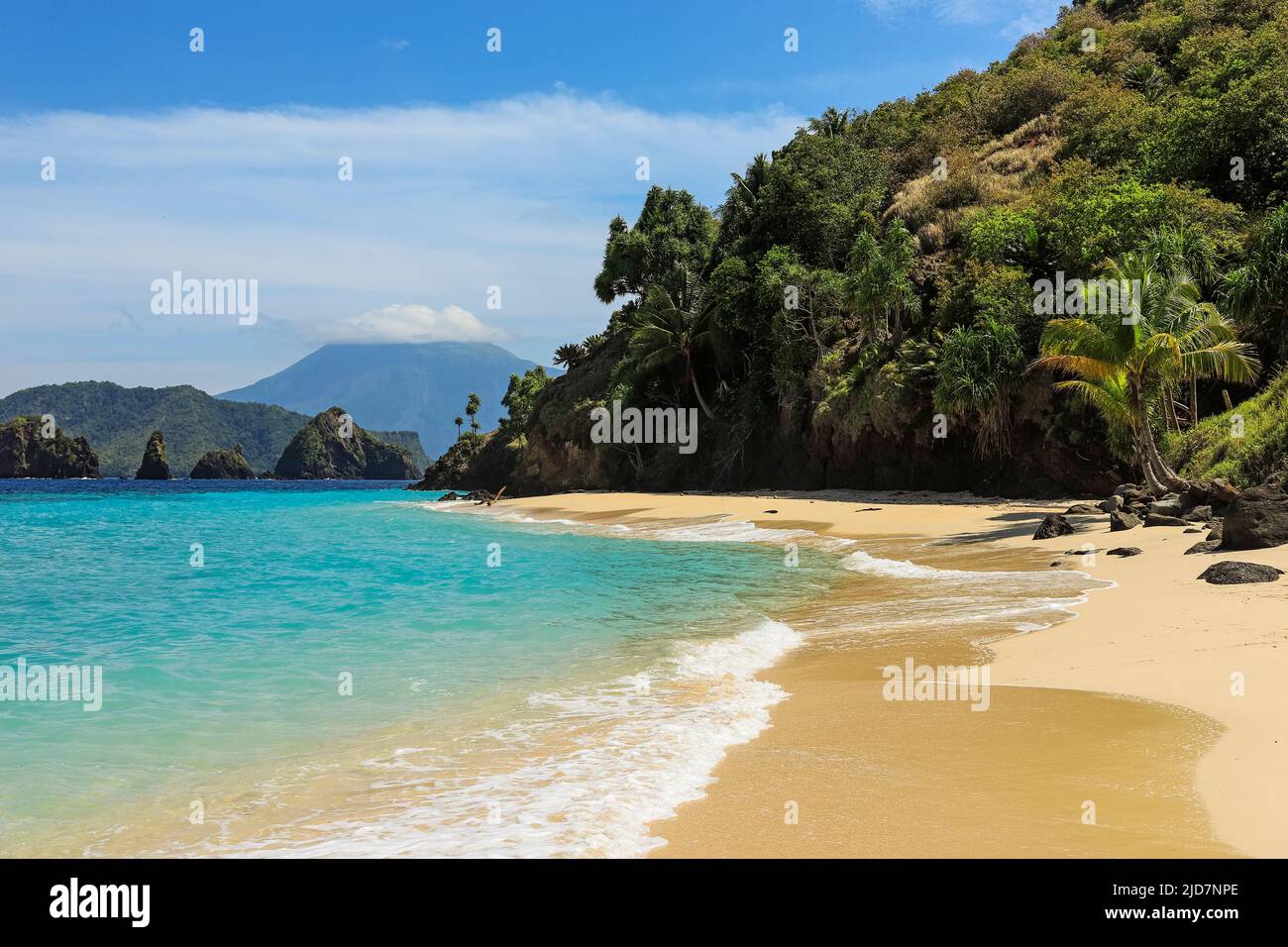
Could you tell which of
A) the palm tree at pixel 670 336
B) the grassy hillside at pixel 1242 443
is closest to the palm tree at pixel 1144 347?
the grassy hillside at pixel 1242 443

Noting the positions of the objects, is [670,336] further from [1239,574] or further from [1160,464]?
[1239,574]

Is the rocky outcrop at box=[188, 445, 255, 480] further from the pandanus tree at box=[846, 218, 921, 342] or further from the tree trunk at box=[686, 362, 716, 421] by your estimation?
the pandanus tree at box=[846, 218, 921, 342]

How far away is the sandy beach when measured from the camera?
4.19 m

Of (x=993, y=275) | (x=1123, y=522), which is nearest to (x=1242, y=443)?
(x=1123, y=522)

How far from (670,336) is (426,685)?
44773mm

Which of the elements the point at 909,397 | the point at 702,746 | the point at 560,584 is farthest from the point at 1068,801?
the point at 909,397

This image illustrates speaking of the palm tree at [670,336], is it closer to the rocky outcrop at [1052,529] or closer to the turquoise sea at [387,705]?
the turquoise sea at [387,705]

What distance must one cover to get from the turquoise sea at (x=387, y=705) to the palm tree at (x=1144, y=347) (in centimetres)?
739

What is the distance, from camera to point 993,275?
3150 centimetres

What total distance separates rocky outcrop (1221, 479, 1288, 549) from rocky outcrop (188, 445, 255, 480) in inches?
7767

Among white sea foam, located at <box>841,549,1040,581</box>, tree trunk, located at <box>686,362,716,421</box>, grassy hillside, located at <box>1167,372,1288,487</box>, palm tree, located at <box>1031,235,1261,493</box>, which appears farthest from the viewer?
tree trunk, located at <box>686,362,716,421</box>

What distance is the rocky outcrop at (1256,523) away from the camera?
11805 millimetres

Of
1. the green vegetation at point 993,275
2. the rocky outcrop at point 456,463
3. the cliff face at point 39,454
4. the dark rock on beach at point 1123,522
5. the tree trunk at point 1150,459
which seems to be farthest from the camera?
the cliff face at point 39,454

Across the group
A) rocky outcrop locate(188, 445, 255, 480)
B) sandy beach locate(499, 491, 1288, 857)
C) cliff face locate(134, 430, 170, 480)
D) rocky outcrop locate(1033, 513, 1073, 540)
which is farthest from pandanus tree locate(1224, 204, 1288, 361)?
rocky outcrop locate(188, 445, 255, 480)
